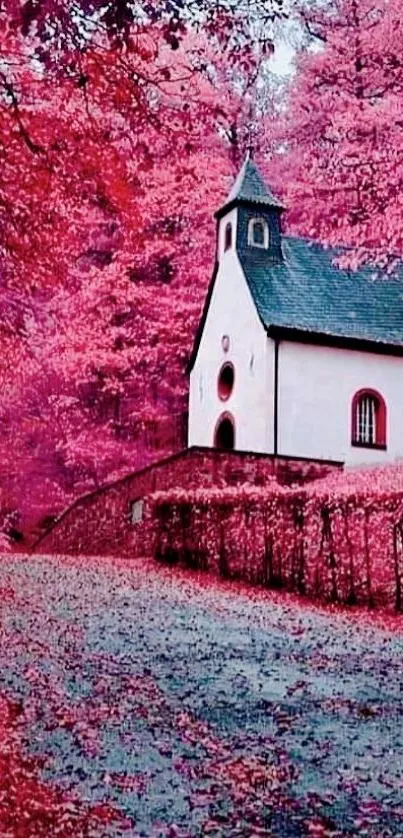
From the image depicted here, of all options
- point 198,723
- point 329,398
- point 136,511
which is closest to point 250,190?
point 329,398

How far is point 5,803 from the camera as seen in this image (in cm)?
381

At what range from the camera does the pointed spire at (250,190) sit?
77.3 feet

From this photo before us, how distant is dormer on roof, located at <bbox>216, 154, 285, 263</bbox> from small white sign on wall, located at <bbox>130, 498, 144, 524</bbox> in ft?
26.9

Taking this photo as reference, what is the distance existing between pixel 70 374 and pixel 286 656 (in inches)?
579

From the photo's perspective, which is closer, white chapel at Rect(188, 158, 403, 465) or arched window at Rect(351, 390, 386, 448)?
white chapel at Rect(188, 158, 403, 465)

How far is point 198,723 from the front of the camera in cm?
519

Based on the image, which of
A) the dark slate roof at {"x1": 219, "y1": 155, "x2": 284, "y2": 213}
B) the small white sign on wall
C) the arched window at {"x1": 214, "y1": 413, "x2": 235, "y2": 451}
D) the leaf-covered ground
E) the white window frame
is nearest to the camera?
the leaf-covered ground

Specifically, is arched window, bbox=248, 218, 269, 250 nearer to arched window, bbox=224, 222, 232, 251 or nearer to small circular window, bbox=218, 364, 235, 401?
arched window, bbox=224, 222, 232, 251

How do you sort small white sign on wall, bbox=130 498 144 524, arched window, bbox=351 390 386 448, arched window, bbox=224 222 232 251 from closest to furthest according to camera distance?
small white sign on wall, bbox=130 498 144 524
arched window, bbox=351 390 386 448
arched window, bbox=224 222 232 251

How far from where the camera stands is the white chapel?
2123 cm

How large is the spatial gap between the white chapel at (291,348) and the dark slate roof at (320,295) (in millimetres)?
31

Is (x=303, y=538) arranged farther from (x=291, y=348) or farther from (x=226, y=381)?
(x=226, y=381)

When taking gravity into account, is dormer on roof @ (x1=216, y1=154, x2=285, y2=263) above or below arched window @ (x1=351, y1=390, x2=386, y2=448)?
above

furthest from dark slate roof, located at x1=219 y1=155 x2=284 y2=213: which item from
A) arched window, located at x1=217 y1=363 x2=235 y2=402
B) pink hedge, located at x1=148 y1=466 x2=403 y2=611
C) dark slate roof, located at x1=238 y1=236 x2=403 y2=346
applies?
pink hedge, located at x1=148 y1=466 x2=403 y2=611
